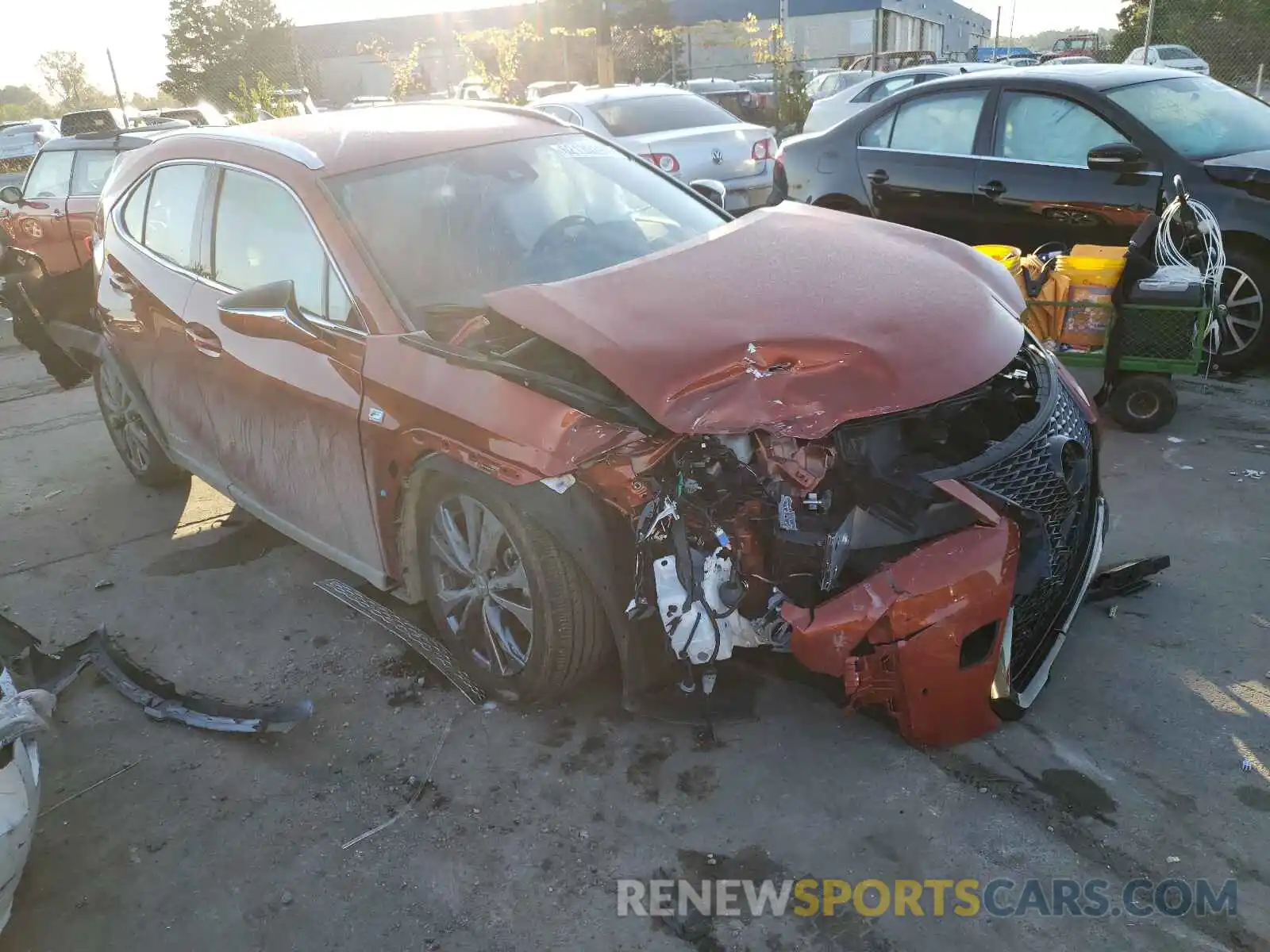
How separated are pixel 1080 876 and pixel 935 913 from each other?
392mm

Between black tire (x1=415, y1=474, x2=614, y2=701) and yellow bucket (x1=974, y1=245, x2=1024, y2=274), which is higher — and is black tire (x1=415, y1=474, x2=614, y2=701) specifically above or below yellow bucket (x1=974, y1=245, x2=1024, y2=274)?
below

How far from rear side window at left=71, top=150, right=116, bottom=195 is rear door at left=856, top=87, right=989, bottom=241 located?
23.0 feet

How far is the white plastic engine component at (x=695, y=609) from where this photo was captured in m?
2.59

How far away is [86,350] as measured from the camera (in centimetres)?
492

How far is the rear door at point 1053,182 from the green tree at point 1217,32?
707 inches

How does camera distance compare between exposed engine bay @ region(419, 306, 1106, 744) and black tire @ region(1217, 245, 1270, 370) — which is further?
black tire @ region(1217, 245, 1270, 370)

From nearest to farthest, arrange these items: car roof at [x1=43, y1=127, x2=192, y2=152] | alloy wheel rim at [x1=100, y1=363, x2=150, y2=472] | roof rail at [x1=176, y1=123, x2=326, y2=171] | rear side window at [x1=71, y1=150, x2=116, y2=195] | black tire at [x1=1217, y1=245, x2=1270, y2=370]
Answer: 1. roof rail at [x1=176, y1=123, x2=326, y2=171]
2. alloy wheel rim at [x1=100, y1=363, x2=150, y2=472]
3. black tire at [x1=1217, y1=245, x2=1270, y2=370]
4. car roof at [x1=43, y1=127, x2=192, y2=152]
5. rear side window at [x1=71, y1=150, x2=116, y2=195]

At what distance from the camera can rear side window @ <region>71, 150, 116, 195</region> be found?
8.85 m

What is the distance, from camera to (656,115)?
9.35 meters

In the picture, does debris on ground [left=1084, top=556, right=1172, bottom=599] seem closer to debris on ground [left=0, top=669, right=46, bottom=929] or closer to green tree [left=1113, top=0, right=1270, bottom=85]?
debris on ground [left=0, top=669, right=46, bottom=929]

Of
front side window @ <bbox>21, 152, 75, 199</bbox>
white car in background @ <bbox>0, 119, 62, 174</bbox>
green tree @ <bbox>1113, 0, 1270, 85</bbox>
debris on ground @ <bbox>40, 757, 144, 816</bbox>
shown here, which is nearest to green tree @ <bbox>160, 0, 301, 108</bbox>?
white car in background @ <bbox>0, 119, 62, 174</bbox>

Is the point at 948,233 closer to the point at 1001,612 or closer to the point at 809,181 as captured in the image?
the point at 809,181

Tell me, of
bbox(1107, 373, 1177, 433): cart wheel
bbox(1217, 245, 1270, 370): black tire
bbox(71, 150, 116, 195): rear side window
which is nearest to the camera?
bbox(1107, 373, 1177, 433): cart wheel

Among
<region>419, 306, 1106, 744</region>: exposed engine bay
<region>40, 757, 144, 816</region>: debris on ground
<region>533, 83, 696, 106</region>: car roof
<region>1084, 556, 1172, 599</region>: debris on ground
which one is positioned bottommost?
<region>40, 757, 144, 816</region>: debris on ground
